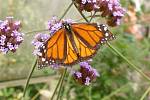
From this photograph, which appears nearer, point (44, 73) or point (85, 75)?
point (85, 75)

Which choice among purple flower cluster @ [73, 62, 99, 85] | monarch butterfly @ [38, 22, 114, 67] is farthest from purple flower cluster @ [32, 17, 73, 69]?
purple flower cluster @ [73, 62, 99, 85]

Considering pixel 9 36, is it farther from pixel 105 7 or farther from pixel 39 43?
pixel 105 7

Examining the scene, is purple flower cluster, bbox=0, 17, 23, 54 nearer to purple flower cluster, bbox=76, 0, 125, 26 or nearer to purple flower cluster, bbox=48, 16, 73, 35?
purple flower cluster, bbox=48, 16, 73, 35

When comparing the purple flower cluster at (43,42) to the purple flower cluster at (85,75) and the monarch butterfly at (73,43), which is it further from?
the purple flower cluster at (85,75)

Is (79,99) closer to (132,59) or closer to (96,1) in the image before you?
(132,59)

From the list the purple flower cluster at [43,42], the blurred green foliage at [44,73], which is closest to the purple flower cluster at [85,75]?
the purple flower cluster at [43,42]

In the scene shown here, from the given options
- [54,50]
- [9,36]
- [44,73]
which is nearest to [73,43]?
[54,50]

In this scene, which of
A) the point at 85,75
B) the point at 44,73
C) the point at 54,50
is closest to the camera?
the point at 54,50
